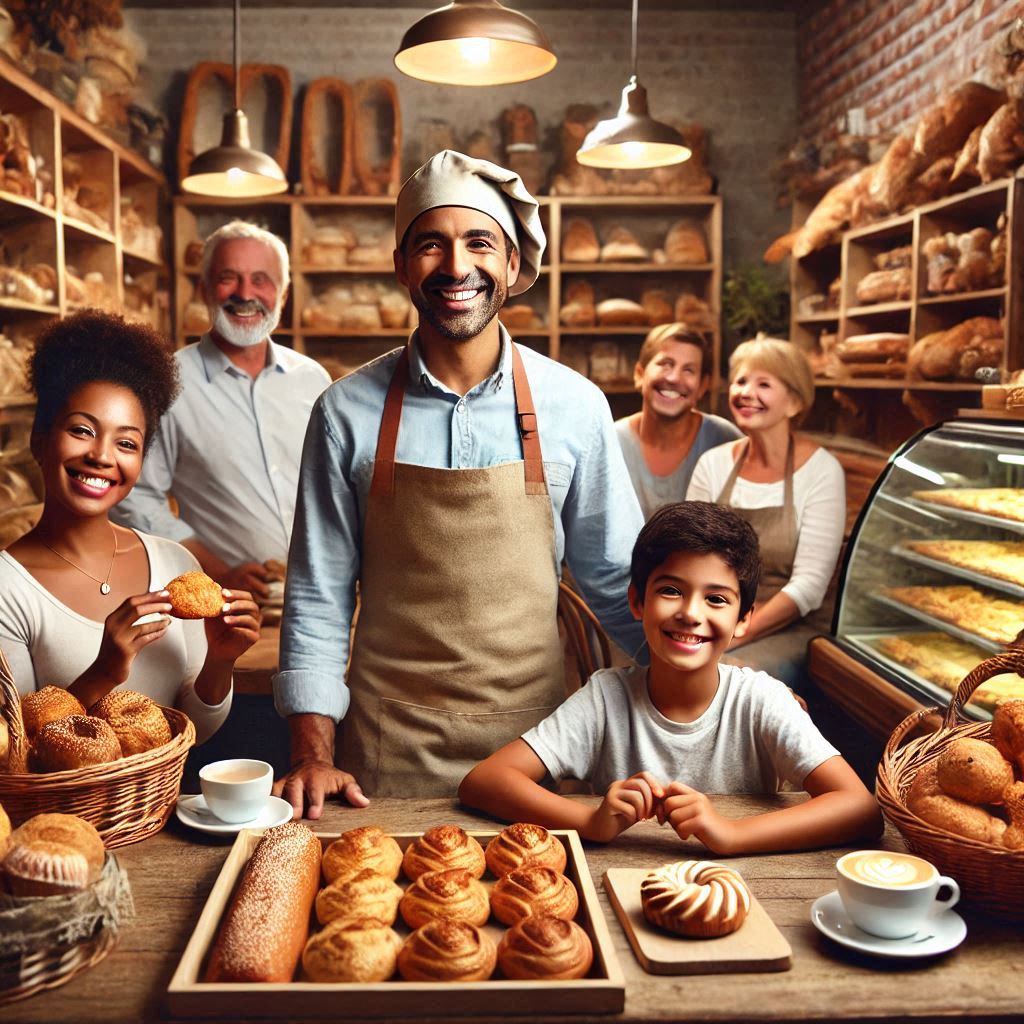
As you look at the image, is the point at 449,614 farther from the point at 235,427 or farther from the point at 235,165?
the point at 235,165

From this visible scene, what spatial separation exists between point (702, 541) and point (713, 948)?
26.4 inches

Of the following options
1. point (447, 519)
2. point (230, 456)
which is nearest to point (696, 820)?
point (447, 519)

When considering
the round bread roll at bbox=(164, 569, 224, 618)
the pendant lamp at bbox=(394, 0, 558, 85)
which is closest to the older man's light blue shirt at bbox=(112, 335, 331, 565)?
the pendant lamp at bbox=(394, 0, 558, 85)

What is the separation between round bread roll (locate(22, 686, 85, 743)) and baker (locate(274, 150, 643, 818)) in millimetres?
445

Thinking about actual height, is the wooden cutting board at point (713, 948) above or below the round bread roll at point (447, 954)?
below

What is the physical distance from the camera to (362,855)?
4.44 ft

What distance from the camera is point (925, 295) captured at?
447 centimetres

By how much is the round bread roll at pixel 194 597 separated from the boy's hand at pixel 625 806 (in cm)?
70

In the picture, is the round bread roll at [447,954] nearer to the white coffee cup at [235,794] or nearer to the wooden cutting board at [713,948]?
the wooden cutting board at [713,948]

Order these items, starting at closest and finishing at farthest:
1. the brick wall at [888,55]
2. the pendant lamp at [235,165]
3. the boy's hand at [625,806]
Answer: the boy's hand at [625,806], the pendant lamp at [235,165], the brick wall at [888,55]

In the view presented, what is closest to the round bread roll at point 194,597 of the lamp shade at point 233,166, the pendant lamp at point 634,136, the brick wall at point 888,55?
the pendant lamp at point 634,136

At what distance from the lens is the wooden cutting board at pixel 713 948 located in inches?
46.4

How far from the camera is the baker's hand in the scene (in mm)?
1654

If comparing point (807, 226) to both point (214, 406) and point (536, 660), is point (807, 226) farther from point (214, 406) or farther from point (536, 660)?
point (536, 660)
